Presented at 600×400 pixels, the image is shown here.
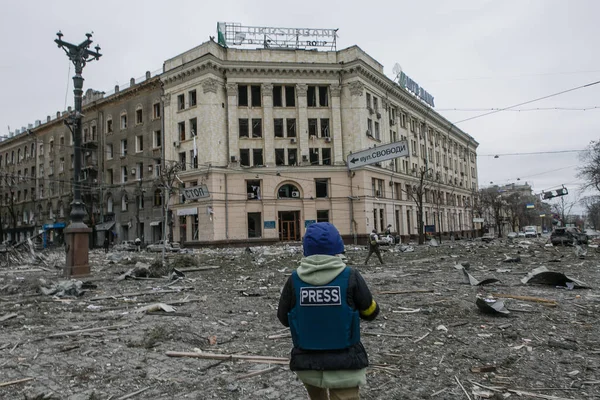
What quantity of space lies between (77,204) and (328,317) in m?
12.9

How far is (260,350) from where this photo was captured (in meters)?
5.47

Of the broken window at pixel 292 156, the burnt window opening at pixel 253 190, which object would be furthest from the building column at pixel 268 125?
the burnt window opening at pixel 253 190

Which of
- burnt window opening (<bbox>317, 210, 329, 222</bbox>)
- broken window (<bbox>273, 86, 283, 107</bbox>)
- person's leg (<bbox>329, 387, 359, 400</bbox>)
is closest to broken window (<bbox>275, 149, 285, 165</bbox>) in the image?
broken window (<bbox>273, 86, 283, 107</bbox>)

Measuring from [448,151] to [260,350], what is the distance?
62.7m

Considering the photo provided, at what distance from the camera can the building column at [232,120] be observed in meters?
37.2

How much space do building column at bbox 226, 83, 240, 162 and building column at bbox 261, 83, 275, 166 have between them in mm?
2578

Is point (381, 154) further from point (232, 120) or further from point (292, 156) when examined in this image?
point (232, 120)

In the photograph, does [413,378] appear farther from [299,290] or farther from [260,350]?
[299,290]

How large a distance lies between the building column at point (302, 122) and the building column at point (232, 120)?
582 cm


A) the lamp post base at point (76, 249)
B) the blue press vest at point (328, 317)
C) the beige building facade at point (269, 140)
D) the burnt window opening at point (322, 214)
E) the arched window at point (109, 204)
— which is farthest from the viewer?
the arched window at point (109, 204)

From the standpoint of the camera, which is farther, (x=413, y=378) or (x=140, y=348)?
(x=140, y=348)

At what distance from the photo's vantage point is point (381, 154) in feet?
61.3

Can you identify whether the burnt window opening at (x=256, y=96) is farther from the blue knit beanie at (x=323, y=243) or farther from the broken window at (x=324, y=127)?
the blue knit beanie at (x=323, y=243)

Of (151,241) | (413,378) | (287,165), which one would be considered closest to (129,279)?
(413,378)
